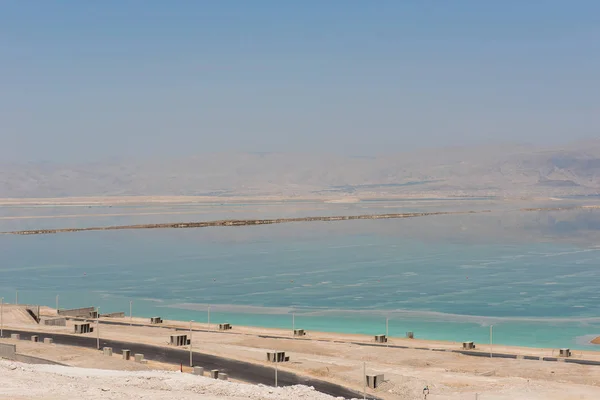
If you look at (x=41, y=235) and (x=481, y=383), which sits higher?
(x=41, y=235)

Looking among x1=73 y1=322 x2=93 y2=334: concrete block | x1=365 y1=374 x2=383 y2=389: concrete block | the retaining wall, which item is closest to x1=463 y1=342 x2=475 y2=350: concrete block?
x1=365 y1=374 x2=383 y2=389: concrete block

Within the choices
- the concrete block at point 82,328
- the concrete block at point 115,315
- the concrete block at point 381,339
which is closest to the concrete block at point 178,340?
the concrete block at point 82,328

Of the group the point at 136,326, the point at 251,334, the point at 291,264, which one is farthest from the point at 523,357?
the point at 291,264

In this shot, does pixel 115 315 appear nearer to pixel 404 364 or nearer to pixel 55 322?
pixel 55 322

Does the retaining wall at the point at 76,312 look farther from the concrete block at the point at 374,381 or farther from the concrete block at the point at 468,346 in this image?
the concrete block at the point at 374,381

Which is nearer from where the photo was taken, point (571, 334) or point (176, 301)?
point (571, 334)

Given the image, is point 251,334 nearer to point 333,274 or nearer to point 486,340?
point 486,340

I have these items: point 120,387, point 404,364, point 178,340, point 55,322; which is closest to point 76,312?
point 55,322
